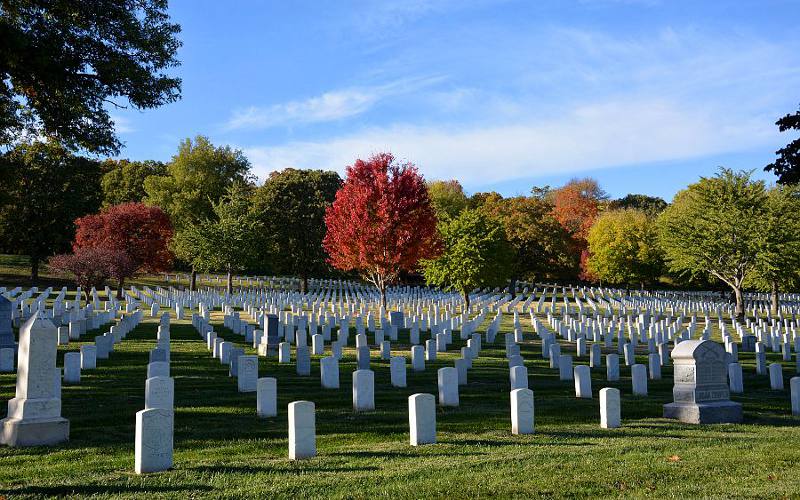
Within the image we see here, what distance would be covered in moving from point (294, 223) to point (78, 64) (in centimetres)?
4201

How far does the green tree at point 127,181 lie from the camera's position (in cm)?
6888

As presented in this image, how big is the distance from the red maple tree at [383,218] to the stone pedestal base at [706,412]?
2370 cm

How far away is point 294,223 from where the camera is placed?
56.2 m

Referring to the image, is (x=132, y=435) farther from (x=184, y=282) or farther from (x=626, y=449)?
(x=184, y=282)

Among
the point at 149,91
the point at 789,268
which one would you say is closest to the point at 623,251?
the point at 789,268

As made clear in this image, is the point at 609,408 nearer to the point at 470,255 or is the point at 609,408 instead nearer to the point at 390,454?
the point at 390,454

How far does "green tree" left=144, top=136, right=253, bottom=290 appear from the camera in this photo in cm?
6009

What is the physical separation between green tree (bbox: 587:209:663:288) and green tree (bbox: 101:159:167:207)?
4453cm

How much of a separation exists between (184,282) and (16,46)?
4963 centimetres

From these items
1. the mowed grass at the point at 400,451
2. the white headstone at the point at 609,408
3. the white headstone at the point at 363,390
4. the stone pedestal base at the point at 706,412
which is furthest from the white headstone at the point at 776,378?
the white headstone at the point at 363,390

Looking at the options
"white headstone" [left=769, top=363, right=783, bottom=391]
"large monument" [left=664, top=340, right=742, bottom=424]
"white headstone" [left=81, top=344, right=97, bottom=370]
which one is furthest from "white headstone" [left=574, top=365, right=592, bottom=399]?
"white headstone" [left=81, top=344, right=97, bottom=370]

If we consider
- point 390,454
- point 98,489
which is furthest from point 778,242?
point 98,489

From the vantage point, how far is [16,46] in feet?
40.2

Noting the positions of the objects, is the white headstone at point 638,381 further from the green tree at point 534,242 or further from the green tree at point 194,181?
the green tree at point 194,181
